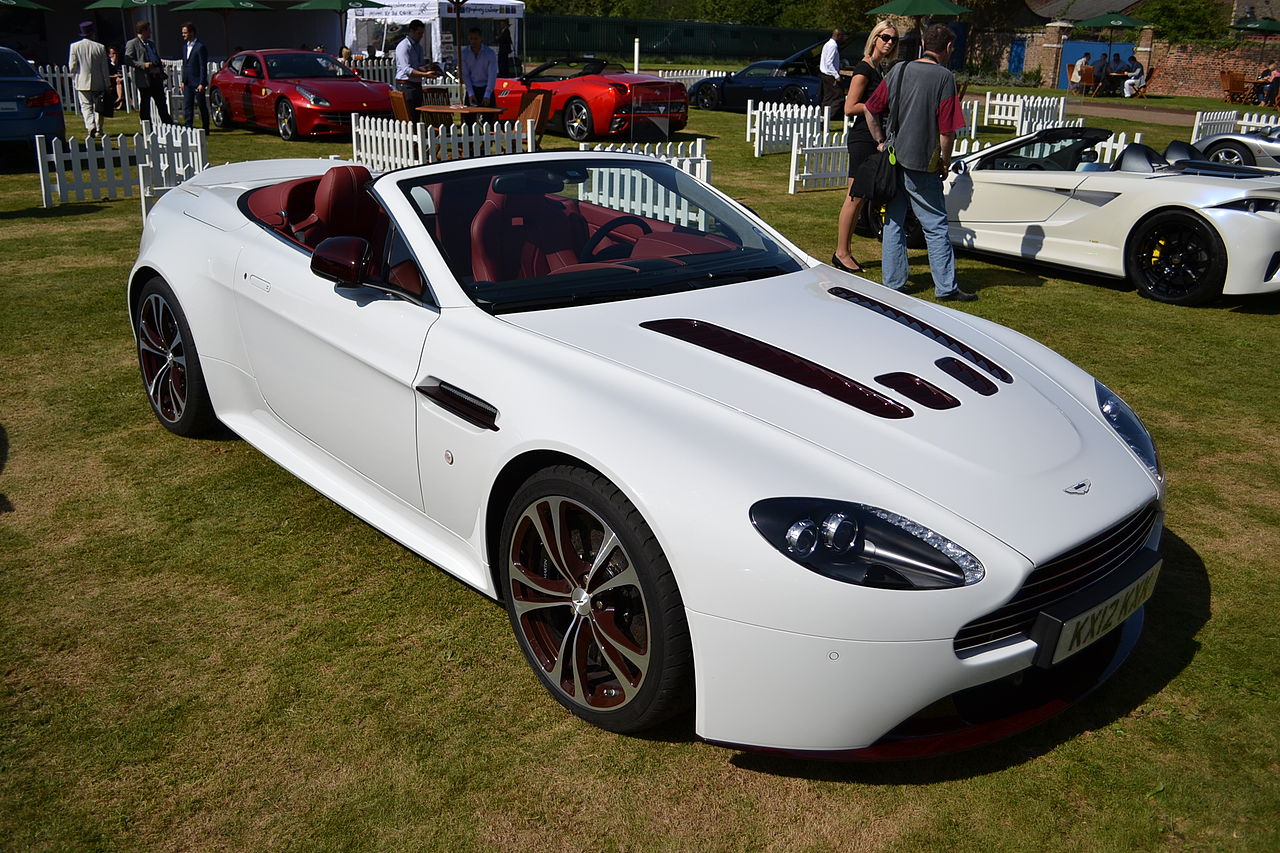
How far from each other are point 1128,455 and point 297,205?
3470 millimetres

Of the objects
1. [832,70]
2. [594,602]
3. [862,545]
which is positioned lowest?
[594,602]

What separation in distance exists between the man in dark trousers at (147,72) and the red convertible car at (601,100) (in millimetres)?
5760

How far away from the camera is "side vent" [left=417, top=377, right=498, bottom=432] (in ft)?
10.3

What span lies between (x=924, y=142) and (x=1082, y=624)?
5693mm

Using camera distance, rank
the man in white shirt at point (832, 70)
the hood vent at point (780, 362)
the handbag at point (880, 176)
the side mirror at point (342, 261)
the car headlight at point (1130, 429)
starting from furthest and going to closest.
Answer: the man in white shirt at point (832, 70) → the handbag at point (880, 176) → the side mirror at point (342, 261) → the car headlight at point (1130, 429) → the hood vent at point (780, 362)

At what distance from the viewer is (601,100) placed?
17.8 metres

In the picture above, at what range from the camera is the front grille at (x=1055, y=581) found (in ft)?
8.53

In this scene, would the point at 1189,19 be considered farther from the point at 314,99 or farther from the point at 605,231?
the point at 605,231

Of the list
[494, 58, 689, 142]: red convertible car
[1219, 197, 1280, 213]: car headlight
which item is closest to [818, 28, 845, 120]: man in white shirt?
[494, 58, 689, 142]: red convertible car

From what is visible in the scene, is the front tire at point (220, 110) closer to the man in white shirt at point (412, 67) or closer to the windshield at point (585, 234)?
the man in white shirt at point (412, 67)

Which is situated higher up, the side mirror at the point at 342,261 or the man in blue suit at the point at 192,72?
the man in blue suit at the point at 192,72

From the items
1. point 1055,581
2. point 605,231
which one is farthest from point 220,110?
point 1055,581

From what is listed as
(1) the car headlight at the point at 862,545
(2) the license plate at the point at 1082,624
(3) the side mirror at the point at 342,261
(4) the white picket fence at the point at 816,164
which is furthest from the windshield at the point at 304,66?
(2) the license plate at the point at 1082,624

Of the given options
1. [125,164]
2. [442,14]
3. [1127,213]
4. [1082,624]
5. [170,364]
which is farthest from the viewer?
[442,14]
